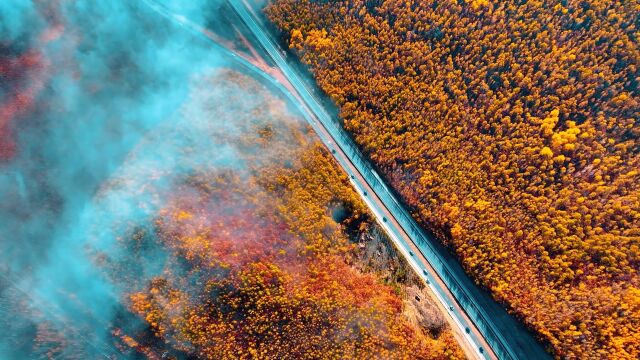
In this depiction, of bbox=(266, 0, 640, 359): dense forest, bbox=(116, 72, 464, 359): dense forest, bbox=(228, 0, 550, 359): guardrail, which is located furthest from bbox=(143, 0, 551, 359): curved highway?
bbox=(116, 72, 464, 359): dense forest

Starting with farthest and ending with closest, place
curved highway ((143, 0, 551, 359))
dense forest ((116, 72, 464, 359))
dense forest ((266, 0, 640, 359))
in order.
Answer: curved highway ((143, 0, 551, 359)) < dense forest ((266, 0, 640, 359)) < dense forest ((116, 72, 464, 359))

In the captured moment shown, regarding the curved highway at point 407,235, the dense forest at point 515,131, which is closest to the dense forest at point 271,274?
the curved highway at point 407,235

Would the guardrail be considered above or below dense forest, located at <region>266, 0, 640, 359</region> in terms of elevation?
below

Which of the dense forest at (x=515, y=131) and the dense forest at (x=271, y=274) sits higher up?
the dense forest at (x=515, y=131)

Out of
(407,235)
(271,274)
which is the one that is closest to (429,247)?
(407,235)

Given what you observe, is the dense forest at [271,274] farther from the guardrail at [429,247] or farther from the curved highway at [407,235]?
the guardrail at [429,247]

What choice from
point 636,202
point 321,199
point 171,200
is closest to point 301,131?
point 321,199

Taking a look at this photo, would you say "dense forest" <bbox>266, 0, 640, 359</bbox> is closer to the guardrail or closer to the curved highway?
the guardrail
